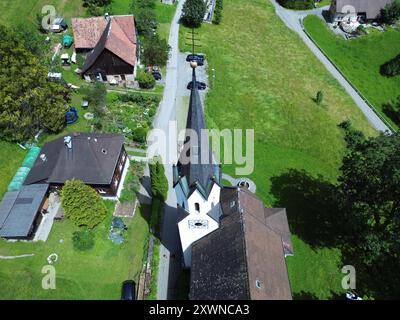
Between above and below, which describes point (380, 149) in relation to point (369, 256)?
above

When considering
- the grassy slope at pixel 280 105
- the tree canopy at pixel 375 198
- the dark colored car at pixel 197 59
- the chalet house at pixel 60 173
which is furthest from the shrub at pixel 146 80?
the tree canopy at pixel 375 198

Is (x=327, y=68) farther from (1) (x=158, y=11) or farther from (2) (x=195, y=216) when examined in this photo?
(2) (x=195, y=216)

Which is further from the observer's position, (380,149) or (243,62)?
(243,62)

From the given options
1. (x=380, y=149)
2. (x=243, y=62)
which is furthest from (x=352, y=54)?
(x=380, y=149)

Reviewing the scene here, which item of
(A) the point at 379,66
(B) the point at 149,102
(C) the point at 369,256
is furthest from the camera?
(A) the point at 379,66

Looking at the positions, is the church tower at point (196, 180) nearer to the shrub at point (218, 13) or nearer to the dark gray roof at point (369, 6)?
the shrub at point (218, 13)
